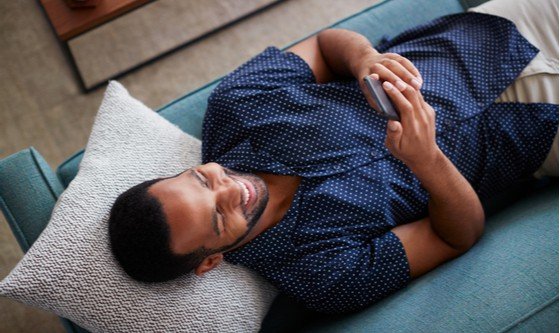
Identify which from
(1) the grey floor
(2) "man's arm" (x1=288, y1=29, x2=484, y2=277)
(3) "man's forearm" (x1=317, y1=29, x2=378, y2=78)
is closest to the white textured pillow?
(2) "man's arm" (x1=288, y1=29, x2=484, y2=277)

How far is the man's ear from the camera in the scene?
45.4 inches

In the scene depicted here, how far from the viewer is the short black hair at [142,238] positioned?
3.48 ft

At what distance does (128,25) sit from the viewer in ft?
7.22

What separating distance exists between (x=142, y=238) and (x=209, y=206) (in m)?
0.17

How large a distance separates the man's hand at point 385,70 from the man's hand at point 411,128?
0.03 m

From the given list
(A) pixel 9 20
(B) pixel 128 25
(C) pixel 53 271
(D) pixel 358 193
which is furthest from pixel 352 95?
(A) pixel 9 20

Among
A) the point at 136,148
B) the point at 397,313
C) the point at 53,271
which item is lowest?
the point at 397,313

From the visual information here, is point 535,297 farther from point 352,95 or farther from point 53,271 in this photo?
point 53,271

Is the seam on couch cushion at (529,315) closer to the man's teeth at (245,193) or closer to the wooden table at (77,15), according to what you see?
the man's teeth at (245,193)

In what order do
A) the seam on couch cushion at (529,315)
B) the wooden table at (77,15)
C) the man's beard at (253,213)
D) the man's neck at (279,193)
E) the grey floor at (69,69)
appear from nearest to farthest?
1. the seam on couch cushion at (529,315)
2. the man's beard at (253,213)
3. the man's neck at (279,193)
4. the wooden table at (77,15)
5. the grey floor at (69,69)

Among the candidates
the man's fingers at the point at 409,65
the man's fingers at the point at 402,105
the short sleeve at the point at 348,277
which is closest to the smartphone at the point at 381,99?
the man's fingers at the point at 402,105

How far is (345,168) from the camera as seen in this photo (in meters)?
1.29

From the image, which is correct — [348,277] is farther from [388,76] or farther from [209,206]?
[388,76]

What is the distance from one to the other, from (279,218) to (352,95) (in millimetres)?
407
